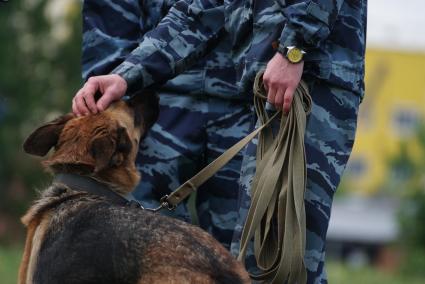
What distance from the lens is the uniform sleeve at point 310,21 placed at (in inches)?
182

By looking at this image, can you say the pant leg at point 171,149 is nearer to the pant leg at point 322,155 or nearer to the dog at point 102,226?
the dog at point 102,226

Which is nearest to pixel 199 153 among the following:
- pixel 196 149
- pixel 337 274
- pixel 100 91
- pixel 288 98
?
pixel 196 149

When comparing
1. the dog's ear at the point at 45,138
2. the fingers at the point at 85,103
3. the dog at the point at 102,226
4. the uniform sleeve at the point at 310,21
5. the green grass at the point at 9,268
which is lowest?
the green grass at the point at 9,268

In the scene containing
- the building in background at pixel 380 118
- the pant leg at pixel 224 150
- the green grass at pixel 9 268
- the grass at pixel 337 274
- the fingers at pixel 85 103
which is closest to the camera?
the fingers at pixel 85 103

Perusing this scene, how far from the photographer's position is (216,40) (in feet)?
17.9

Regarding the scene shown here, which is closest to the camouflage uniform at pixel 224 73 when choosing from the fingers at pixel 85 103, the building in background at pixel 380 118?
the fingers at pixel 85 103

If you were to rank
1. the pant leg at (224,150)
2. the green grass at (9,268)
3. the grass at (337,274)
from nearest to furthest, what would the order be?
the pant leg at (224,150), the green grass at (9,268), the grass at (337,274)

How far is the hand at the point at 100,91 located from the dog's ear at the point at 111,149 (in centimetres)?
16

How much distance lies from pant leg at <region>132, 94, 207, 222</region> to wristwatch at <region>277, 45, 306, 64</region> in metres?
0.97

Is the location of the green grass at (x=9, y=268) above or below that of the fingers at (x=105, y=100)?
below

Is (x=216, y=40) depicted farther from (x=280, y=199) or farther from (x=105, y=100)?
(x=280, y=199)

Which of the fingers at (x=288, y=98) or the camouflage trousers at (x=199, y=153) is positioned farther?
the camouflage trousers at (x=199, y=153)

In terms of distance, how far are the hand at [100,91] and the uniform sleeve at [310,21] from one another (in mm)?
892

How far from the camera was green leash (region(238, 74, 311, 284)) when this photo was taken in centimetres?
464
